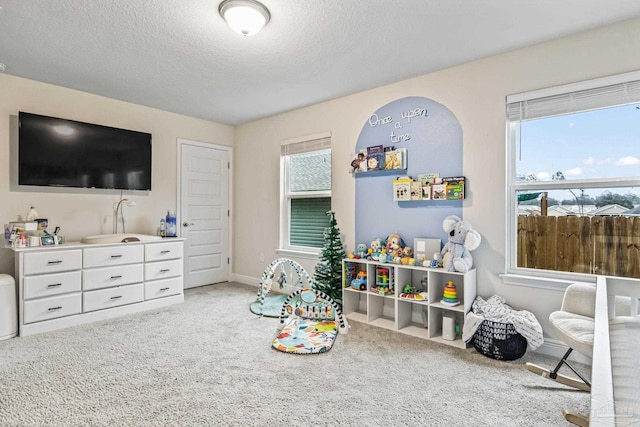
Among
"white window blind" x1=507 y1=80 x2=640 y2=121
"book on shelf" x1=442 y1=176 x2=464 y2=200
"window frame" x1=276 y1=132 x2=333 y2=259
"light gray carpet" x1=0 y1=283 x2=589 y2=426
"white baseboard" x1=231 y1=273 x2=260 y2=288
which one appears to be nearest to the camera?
"light gray carpet" x1=0 y1=283 x2=589 y2=426

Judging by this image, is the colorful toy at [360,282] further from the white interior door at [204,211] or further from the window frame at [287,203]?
the white interior door at [204,211]

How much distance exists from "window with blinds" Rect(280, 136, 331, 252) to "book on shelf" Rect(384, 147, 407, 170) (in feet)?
2.70

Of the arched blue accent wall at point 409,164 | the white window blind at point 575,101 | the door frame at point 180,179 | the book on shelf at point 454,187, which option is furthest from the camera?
the door frame at point 180,179

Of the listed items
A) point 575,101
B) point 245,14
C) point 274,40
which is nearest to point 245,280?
point 274,40

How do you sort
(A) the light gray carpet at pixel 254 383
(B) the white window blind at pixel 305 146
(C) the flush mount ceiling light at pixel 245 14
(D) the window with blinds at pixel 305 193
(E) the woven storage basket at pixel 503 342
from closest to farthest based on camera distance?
(A) the light gray carpet at pixel 254 383 → (C) the flush mount ceiling light at pixel 245 14 → (E) the woven storage basket at pixel 503 342 → (B) the white window blind at pixel 305 146 → (D) the window with blinds at pixel 305 193

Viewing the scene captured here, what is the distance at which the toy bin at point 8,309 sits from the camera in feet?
9.41

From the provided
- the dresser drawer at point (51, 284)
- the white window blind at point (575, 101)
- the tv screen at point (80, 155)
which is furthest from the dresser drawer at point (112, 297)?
the white window blind at point (575, 101)

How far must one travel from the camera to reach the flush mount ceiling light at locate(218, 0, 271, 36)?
2.07 metres

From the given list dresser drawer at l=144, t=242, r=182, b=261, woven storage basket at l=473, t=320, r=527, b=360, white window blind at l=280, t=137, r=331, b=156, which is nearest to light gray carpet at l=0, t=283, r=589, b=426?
woven storage basket at l=473, t=320, r=527, b=360

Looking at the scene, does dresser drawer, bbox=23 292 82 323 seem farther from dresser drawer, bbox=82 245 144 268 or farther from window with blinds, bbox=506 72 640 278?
window with blinds, bbox=506 72 640 278

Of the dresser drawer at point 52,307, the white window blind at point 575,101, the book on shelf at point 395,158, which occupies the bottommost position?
the dresser drawer at point 52,307

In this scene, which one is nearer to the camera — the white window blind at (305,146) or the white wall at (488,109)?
the white wall at (488,109)

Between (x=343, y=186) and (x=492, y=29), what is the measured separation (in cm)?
202

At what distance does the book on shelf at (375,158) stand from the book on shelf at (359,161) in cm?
5
